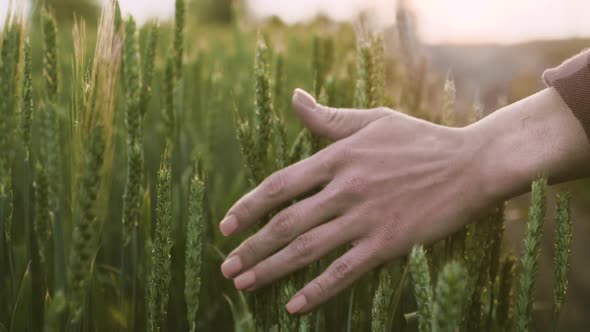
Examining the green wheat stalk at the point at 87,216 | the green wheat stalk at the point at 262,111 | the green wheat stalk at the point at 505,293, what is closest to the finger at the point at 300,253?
the green wheat stalk at the point at 262,111

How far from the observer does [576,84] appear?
42.4 inches

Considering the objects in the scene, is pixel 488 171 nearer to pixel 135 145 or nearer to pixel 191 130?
pixel 135 145

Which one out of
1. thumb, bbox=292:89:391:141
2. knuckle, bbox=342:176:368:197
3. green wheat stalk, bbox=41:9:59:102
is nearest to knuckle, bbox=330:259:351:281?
knuckle, bbox=342:176:368:197

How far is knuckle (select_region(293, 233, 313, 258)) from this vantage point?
41.4 inches

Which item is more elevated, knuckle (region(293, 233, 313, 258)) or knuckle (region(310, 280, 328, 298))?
knuckle (region(293, 233, 313, 258))

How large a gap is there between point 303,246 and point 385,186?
6.9 inches

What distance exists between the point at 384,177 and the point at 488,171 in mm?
174

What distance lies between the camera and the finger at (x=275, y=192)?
1064 mm

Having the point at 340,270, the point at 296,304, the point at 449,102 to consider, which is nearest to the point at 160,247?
the point at 296,304

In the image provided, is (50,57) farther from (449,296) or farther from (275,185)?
(449,296)

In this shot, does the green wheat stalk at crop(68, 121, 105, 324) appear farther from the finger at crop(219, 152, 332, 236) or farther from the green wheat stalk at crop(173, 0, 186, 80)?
the green wheat stalk at crop(173, 0, 186, 80)

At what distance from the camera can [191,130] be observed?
2029 millimetres

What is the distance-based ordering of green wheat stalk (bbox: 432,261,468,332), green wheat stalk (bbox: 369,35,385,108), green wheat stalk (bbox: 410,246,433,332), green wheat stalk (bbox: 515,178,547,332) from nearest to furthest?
green wheat stalk (bbox: 432,261,468,332) < green wheat stalk (bbox: 410,246,433,332) < green wheat stalk (bbox: 515,178,547,332) < green wheat stalk (bbox: 369,35,385,108)

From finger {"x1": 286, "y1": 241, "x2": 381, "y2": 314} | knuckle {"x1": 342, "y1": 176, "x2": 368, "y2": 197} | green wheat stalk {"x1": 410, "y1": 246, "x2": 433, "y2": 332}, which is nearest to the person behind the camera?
green wheat stalk {"x1": 410, "y1": 246, "x2": 433, "y2": 332}
